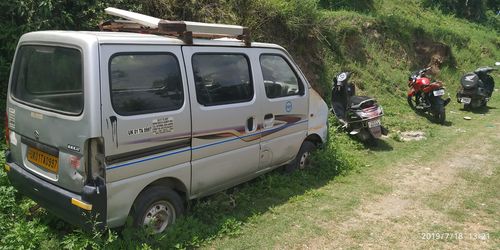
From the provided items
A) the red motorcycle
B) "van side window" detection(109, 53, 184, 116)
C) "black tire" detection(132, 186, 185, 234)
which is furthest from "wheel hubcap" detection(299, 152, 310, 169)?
the red motorcycle

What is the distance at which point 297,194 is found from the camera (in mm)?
5539

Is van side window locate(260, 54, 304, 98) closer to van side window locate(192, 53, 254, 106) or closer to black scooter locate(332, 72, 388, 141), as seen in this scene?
van side window locate(192, 53, 254, 106)

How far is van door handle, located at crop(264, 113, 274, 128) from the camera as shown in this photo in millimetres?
5080

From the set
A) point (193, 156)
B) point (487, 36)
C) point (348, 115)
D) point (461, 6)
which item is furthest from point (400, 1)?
point (193, 156)

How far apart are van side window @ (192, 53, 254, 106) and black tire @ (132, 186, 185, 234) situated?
93cm

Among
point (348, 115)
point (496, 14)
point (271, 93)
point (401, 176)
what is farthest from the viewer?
point (496, 14)

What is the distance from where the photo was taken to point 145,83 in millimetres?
3818

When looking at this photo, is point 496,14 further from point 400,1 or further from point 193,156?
point 193,156

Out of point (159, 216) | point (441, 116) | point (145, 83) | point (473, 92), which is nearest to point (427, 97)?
point (441, 116)

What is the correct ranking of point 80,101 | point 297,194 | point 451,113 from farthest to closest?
point 451,113, point 297,194, point 80,101

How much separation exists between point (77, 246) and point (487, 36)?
2139cm

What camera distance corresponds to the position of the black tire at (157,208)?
3.85 metres

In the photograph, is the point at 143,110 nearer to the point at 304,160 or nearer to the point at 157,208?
the point at 157,208

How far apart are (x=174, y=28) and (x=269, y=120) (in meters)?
1.64
